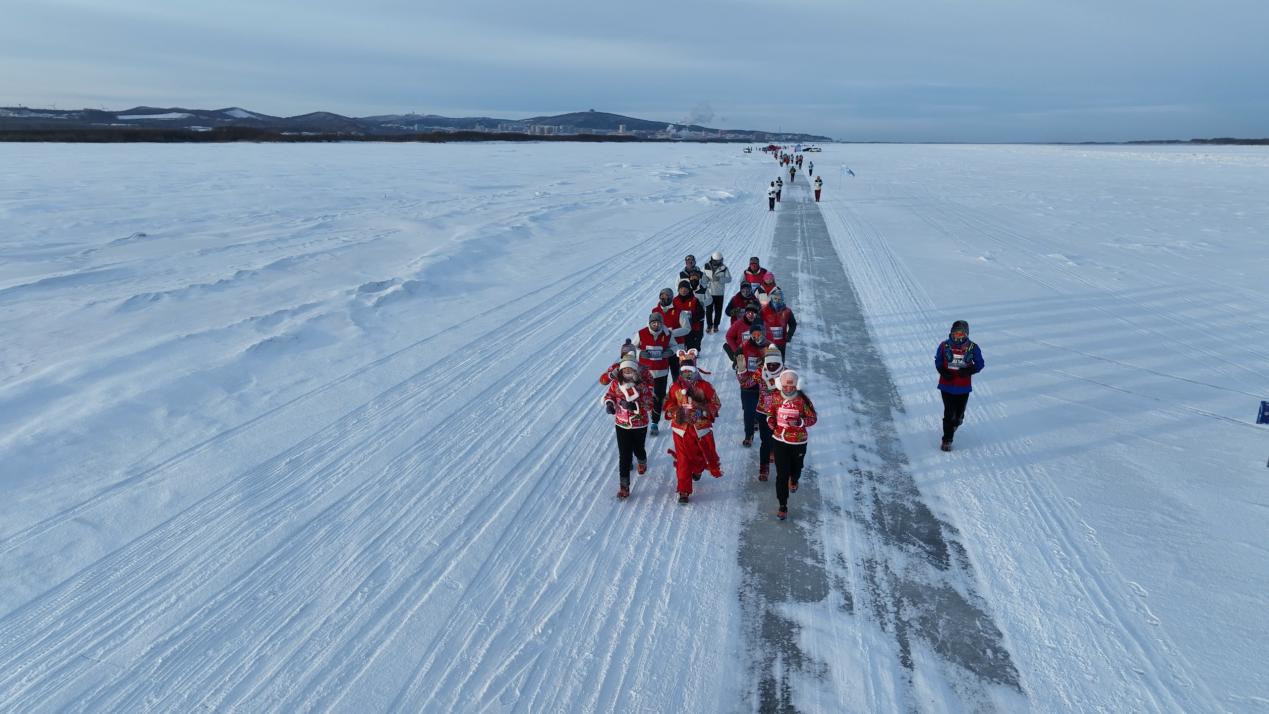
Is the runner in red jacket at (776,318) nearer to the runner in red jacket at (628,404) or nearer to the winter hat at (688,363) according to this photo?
the winter hat at (688,363)

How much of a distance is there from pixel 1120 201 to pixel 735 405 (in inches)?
1270

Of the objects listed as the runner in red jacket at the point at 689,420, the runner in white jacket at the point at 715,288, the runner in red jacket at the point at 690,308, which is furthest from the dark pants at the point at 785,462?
the runner in white jacket at the point at 715,288

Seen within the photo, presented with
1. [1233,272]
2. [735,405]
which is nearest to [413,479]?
[735,405]

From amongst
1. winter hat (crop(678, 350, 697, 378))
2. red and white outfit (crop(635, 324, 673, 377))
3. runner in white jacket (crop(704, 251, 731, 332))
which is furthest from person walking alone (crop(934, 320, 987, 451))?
runner in white jacket (crop(704, 251, 731, 332))

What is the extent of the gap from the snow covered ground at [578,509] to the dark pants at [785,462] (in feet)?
0.86

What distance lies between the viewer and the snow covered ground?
419cm

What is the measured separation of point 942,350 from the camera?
6.85m

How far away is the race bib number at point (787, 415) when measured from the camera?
18.2 feet

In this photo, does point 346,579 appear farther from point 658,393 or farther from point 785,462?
point 658,393

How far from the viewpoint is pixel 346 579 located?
497 cm

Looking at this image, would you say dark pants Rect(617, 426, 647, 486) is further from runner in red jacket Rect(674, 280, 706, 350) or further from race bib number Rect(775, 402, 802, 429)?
runner in red jacket Rect(674, 280, 706, 350)

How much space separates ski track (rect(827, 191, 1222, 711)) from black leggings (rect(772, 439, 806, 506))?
4.92 feet

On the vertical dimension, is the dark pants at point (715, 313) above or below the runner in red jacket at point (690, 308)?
below

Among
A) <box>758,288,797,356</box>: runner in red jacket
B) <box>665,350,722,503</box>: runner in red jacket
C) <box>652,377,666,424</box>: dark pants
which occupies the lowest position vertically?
<box>652,377,666,424</box>: dark pants
